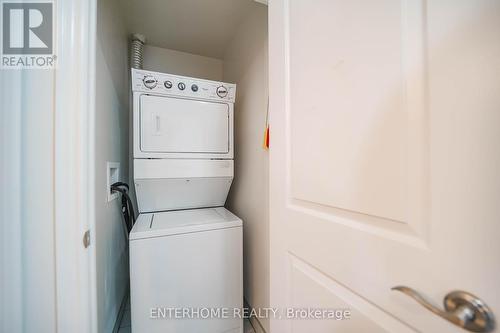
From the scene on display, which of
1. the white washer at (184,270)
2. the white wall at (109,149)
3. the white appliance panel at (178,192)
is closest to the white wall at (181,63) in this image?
the white wall at (109,149)

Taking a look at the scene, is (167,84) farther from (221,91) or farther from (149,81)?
(221,91)

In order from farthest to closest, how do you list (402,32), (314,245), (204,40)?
(204,40) → (314,245) → (402,32)

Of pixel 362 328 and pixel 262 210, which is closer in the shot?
pixel 362 328

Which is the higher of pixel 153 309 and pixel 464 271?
pixel 464 271

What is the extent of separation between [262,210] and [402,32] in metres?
1.23

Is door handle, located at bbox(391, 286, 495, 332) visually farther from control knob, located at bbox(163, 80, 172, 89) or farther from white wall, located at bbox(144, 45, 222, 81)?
white wall, located at bbox(144, 45, 222, 81)

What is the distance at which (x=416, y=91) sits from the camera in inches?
16.8

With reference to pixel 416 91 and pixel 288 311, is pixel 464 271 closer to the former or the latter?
pixel 416 91

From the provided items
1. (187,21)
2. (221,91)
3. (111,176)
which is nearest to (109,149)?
(111,176)

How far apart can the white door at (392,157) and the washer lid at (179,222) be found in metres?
0.73

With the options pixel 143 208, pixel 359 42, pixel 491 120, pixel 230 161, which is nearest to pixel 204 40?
pixel 230 161

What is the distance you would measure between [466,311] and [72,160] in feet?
3.84

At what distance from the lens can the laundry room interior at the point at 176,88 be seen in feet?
3.94

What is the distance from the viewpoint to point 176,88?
1462 mm
